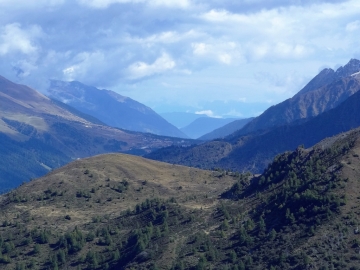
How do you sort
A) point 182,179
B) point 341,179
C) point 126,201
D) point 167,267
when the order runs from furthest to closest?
point 182,179
point 126,201
point 341,179
point 167,267

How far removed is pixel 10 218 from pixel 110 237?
86.3 ft

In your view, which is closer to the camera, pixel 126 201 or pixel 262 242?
pixel 262 242

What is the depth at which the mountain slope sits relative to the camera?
276ft

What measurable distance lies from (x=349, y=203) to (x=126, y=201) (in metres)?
55.5

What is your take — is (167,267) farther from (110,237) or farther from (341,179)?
(341,179)

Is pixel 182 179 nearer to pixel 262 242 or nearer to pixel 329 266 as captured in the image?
pixel 262 242

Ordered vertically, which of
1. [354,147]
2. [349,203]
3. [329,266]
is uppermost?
[354,147]

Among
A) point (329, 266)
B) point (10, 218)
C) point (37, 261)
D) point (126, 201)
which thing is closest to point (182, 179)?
point (126, 201)

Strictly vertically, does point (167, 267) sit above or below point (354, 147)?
below

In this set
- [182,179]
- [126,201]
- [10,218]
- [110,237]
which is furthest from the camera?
[182,179]

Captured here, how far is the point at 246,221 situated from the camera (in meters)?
97.9

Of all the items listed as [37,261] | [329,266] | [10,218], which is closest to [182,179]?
[10,218]

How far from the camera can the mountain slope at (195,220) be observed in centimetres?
8425

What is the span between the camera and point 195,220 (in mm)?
105688
